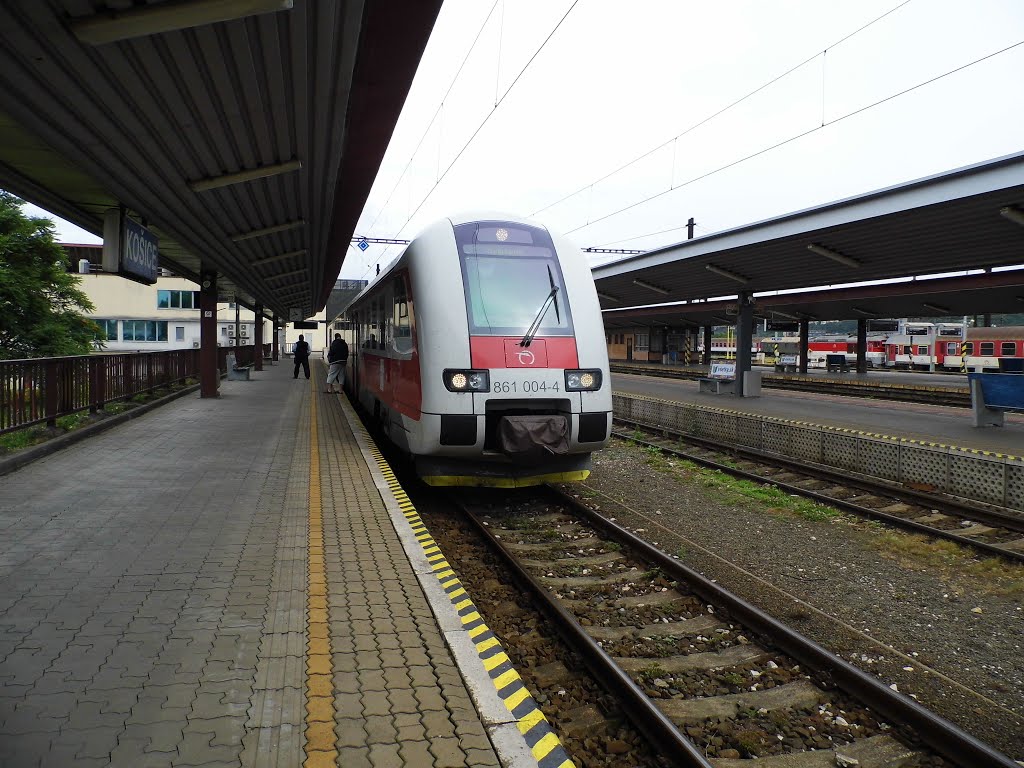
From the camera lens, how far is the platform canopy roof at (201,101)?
4805 mm

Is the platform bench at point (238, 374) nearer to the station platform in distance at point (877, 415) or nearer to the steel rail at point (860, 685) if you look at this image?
the station platform in distance at point (877, 415)

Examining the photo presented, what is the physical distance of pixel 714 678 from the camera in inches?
155

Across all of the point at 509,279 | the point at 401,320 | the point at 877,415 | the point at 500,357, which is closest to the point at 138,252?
the point at 401,320

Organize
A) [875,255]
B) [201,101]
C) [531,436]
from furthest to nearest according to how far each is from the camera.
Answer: [875,255], [531,436], [201,101]

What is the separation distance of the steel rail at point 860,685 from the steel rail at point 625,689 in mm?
1156

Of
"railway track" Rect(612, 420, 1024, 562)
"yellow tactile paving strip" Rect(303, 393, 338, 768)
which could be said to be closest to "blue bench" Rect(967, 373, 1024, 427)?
"railway track" Rect(612, 420, 1024, 562)

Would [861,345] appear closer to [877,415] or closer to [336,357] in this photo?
[877,415]

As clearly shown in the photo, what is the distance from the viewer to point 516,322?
282 inches

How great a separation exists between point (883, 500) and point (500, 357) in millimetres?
5176

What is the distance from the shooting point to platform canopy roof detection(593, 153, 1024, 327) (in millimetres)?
11758

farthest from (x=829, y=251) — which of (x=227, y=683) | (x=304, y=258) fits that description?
(x=227, y=683)

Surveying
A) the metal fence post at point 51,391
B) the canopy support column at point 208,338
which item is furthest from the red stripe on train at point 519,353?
the canopy support column at point 208,338

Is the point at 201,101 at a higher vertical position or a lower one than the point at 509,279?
higher

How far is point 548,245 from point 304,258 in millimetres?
12125
